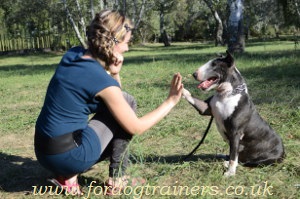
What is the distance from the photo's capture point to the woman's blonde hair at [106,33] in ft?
9.60

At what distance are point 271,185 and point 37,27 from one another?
1252 inches

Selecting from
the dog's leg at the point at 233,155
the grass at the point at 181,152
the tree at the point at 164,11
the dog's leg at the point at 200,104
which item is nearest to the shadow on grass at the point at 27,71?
the grass at the point at 181,152

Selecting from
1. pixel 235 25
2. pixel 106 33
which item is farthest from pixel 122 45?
pixel 235 25

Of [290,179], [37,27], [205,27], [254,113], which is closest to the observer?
[290,179]

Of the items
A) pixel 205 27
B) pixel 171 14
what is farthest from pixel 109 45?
pixel 205 27

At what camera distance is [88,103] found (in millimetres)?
3062

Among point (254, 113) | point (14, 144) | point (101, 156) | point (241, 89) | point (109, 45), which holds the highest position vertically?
point (109, 45)

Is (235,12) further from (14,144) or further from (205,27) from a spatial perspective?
(205,27)

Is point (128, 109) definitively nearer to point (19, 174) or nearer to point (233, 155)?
point (233, 155)

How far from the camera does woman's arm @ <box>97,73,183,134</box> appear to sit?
291 centimetres

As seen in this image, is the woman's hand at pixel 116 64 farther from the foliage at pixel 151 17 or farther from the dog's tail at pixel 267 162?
the foliage at pixel 151 17

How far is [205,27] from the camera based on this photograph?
45344 millimetres

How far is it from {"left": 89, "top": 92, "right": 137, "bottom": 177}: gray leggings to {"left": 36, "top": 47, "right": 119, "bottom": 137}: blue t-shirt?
0.55 feet

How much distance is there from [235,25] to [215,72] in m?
12.2
